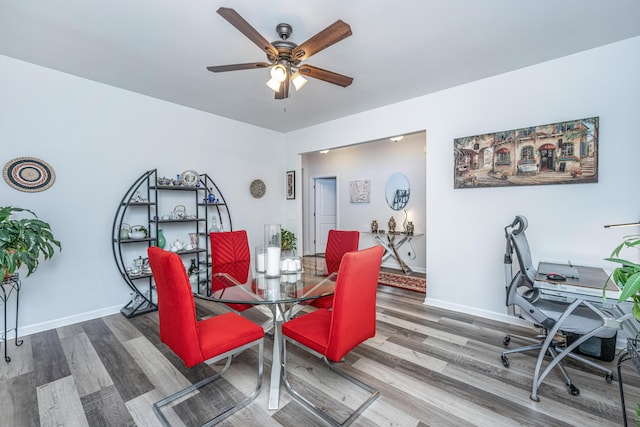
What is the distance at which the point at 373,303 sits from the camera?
1.85m

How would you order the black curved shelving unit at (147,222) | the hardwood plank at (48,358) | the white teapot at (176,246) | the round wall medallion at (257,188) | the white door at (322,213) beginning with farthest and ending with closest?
the white door at (322,213)
the round wall medallion at (257,188)
the white teapot at (176,246)
the black curved shelving unit at (147,222)
the hardwood plank at (48,358)

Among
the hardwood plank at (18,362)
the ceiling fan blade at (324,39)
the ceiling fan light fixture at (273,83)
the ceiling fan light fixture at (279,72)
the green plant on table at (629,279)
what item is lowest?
the hardwood plank at (18,362)

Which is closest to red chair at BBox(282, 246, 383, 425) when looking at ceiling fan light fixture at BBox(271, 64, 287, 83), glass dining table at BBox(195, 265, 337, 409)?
glass dining table at BBox(195, 265, 337, 409)

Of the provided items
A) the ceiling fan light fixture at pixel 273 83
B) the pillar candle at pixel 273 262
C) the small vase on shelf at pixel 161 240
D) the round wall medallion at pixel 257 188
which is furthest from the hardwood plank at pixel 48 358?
the round wall medallion at pixel 257 188

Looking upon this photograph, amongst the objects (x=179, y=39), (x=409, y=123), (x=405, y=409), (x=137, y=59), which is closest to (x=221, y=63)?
(x=179, y=39)

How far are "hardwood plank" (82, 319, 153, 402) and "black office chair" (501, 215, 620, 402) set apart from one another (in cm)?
270

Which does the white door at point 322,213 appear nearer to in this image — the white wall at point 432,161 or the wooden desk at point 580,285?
the white wall at point 432,161

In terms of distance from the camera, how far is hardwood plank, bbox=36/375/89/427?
5.44 ft

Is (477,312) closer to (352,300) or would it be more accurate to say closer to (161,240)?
(352,300)

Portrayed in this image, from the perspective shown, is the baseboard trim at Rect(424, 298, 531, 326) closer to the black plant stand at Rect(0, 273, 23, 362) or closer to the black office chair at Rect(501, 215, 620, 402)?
the black office chair at Rect(501, 215, 620, 402)

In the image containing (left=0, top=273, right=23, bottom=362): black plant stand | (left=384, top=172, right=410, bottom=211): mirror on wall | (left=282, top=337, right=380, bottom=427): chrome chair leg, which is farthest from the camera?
(left=384, top=172, right=410, bottom=211): mirror on wall

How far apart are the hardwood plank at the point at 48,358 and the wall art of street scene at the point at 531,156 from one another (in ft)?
13.6

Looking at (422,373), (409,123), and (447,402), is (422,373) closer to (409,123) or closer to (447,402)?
(447,402)

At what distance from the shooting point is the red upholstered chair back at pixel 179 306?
149 cm
